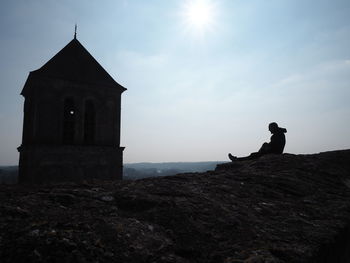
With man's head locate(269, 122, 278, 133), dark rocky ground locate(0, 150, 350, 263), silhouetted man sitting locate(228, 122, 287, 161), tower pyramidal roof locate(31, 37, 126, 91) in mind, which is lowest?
dark rocky ground locate(0, 150, 350, 263)

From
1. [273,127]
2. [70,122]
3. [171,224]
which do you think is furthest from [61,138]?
[171,224]

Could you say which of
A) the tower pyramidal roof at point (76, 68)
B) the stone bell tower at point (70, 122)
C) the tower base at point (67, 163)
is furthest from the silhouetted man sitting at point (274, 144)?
the tower pyramidal roof at point (76, 68)

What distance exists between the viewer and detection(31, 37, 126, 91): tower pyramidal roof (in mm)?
15770

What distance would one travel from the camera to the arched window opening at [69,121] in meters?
15.7

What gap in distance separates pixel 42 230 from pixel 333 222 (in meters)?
1.94

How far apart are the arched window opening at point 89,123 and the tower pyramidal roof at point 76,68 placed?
64.2 inches

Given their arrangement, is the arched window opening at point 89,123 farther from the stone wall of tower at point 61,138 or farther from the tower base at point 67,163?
the tower base at point 67,163

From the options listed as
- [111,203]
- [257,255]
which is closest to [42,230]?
[111,203]

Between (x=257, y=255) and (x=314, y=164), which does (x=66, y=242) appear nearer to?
(x=257, y=255)

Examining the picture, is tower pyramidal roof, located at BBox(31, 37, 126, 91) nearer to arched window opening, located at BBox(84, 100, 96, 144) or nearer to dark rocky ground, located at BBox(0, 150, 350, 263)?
arched window opening, located at BBox(84, 100, 96, 144)

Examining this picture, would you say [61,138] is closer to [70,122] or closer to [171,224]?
[70,122]

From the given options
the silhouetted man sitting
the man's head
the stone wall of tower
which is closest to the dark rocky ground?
the silhouetted man sitting

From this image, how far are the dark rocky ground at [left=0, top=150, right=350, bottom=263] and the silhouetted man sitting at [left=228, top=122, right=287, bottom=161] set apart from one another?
360 centimetres

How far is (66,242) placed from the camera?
116cm
